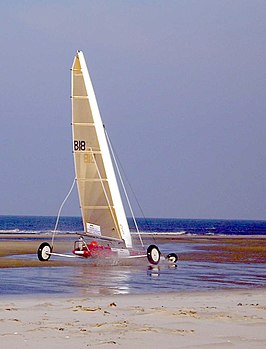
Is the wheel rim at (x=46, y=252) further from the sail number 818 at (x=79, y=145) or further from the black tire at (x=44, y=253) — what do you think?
the sail number 818 at (x=79, y=145)

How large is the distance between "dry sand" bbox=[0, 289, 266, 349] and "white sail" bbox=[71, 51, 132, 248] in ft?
44.8

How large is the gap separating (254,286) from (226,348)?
35.7 feet

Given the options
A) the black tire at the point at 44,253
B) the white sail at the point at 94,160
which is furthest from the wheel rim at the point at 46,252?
the white sail at the point at 94,160

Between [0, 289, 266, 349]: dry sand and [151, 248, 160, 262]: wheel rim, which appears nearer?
[0, 289, 266, 349]: dry sand

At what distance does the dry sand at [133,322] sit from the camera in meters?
11.3

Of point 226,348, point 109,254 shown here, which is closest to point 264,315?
point 226,348

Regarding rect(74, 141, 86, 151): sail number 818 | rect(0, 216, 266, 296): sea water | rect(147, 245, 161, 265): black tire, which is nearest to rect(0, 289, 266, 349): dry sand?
rect(0, 216, 266, 296): sea water

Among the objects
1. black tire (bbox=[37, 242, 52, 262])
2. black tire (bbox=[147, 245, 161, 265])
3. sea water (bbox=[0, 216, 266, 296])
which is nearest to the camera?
sea water (bbox=[0, 216, 266, 296])

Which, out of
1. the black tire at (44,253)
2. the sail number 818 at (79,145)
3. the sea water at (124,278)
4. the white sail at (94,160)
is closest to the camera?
the sea water at (124,278)

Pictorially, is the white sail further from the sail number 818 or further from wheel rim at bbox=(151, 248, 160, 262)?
wheel rim at bbox=(151, 248, 160, 262)

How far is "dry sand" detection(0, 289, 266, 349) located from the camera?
1129cm

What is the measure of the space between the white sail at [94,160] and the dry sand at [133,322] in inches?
538

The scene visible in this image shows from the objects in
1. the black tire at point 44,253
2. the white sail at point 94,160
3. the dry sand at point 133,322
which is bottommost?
the dry sand at point 133,322

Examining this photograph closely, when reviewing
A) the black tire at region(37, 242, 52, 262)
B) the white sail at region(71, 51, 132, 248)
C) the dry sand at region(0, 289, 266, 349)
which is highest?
the white sail at region(71, 51, 132, 248)
